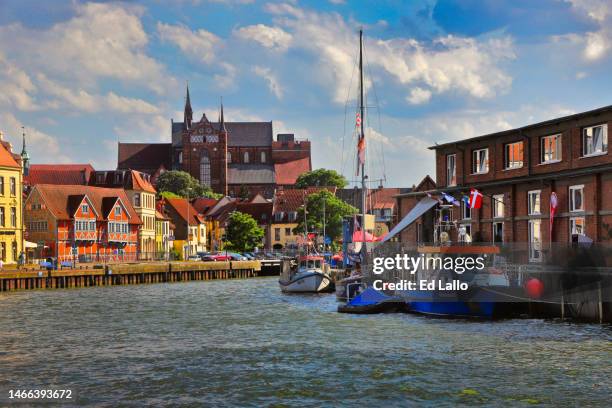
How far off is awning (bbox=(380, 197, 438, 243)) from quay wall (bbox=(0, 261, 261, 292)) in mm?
35031

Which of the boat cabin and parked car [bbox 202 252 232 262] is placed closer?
the boat cabin

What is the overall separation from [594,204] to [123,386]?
31.6 meters

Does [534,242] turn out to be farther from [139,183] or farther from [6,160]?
[139,183]

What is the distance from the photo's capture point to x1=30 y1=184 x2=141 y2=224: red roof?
412 ft

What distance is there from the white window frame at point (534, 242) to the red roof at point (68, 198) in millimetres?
80538

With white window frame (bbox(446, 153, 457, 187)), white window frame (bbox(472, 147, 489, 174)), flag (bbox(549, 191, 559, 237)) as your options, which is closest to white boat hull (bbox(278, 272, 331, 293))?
white window frame (bbox(446, 153, 457, 187))

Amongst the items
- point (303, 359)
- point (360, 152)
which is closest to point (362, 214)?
point (360, 152)

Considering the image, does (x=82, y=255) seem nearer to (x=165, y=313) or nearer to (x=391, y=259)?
(x=165, y=313)

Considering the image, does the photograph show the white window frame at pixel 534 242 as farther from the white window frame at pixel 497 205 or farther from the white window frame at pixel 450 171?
the white window frame at pixel 450 171

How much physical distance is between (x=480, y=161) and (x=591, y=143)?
1182cm

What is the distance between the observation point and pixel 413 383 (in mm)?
32000

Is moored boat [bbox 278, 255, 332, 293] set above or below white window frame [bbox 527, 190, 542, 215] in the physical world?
below

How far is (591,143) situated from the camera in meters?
55.6

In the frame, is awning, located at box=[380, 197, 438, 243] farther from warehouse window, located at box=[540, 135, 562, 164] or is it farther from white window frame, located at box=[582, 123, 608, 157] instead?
white window frame, located at box=[582, 123, 608, 157]
